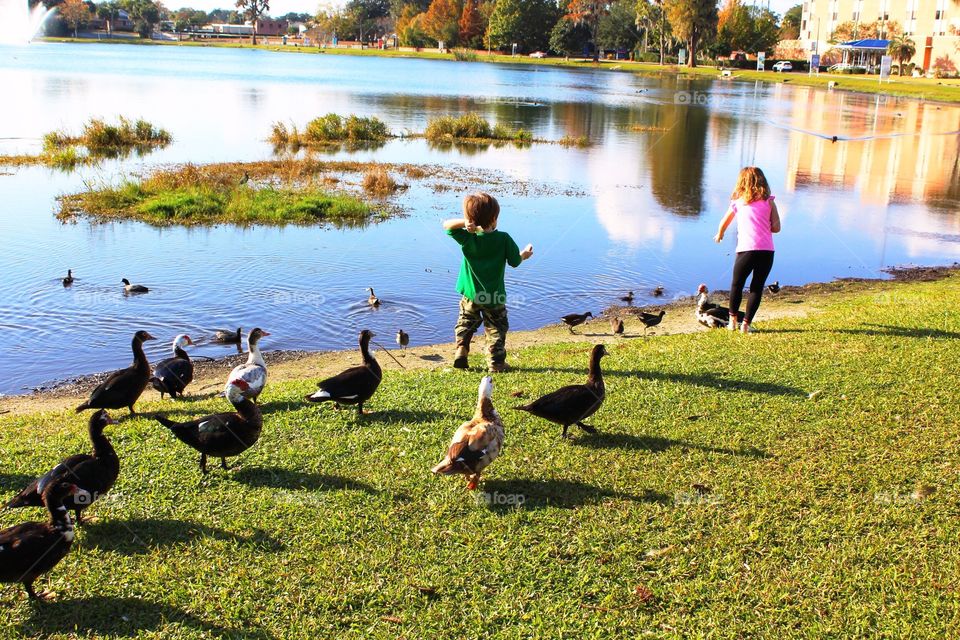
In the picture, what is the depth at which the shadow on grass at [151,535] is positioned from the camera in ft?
16.5

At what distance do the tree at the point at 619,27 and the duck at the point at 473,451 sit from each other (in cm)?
12989

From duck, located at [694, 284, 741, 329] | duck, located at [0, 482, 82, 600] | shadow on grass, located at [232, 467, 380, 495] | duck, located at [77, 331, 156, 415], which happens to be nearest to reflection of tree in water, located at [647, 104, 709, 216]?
duck, located at [694, 284, 741, 329]

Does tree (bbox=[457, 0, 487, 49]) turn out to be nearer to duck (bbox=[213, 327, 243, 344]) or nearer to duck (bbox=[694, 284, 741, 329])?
duck (bbox=[213, 327, 243, 344])

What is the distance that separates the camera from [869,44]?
3733 inches

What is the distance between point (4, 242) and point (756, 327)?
15.9 m

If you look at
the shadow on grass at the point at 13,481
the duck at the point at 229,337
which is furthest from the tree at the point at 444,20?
the shadow on grass at the point at 13,481

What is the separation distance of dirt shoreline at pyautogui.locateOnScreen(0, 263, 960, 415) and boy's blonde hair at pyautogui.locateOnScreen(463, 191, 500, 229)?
5.85 ft

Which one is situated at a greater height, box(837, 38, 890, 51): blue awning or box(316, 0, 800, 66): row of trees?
box(316, 0, 800, 66): row of trees

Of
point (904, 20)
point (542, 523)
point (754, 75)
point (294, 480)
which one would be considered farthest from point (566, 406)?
point (904, 20)

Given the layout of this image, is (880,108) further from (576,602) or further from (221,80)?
(576,602)

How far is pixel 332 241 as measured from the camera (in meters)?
19.1

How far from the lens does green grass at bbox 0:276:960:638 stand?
14.6ft

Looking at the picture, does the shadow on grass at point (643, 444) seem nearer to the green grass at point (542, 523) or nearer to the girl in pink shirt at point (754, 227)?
the green grass at point (542, 523)

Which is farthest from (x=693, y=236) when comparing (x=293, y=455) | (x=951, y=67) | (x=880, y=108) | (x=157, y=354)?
(x=951, y=67)
